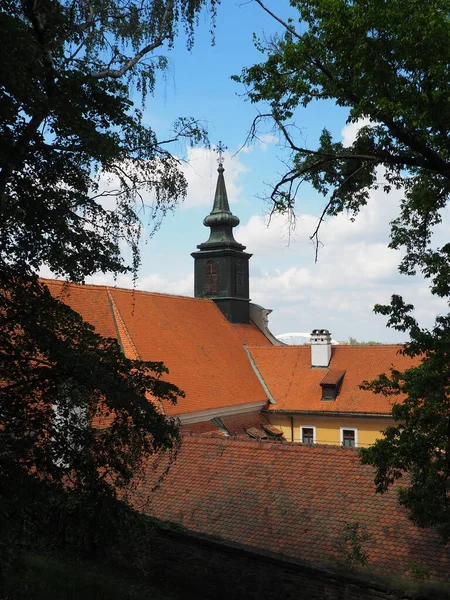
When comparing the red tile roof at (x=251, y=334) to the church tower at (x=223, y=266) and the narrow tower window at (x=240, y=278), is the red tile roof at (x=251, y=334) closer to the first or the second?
the church tower at (x=223, y=266)

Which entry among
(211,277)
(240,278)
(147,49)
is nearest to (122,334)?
(211,277)

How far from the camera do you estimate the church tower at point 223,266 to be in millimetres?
31984

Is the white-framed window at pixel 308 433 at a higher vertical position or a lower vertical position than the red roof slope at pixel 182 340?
lower

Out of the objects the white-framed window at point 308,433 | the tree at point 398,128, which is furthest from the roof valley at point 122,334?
the tree at point 398,128

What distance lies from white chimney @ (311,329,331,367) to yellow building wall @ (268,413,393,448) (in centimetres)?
321

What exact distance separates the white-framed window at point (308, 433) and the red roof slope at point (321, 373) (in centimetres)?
85

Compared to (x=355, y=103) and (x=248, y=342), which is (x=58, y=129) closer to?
(x=355, y=103)

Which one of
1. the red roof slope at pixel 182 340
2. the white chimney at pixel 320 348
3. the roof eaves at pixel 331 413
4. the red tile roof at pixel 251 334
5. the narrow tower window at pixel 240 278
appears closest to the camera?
the red roof slope at pixel 182 340

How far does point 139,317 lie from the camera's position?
81.7 ft

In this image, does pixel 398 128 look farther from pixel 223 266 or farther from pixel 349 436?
pixel 223 266

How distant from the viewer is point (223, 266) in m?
32.2

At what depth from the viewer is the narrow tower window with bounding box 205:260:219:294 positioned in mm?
32219

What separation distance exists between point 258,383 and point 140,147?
21268 mm

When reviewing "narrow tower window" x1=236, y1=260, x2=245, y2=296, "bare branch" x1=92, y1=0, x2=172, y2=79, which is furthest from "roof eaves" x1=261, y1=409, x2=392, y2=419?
"bare branch" x1=92, y1=0, x2=172, y2=79
